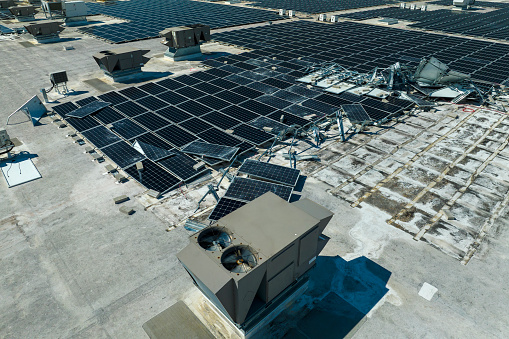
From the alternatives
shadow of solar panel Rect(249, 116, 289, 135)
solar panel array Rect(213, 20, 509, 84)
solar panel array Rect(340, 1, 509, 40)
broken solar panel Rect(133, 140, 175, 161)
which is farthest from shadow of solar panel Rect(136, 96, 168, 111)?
solar panel array Rect(340, 1, 509, 40)

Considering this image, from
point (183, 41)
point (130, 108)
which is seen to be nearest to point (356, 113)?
point (130, 108)

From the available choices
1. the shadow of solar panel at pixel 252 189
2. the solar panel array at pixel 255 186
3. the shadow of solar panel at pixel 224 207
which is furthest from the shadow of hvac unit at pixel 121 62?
the shadow of solar panel at pixel 224 207

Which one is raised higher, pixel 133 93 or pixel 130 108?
pixel 133 93

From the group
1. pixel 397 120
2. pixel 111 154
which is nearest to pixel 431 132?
pixel 397 120

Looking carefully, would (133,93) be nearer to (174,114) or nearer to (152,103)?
(152,103)

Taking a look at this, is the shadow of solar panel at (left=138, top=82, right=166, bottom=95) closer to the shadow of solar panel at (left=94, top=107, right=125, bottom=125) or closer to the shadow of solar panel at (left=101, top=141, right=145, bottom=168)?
the shadow of solar panel at (left=94, top=107, right=125, bottom=125)
